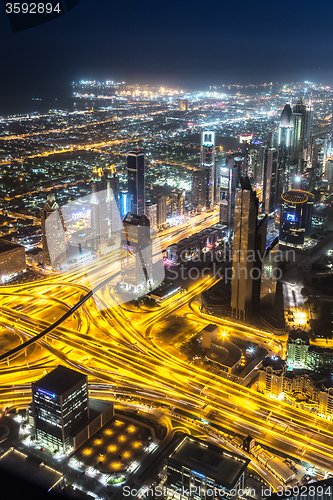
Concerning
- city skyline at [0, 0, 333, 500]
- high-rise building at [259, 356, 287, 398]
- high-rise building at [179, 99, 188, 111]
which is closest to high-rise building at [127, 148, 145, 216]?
city skyline at [0, 0, 333, 500]

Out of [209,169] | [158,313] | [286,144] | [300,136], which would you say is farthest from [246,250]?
[300,136]

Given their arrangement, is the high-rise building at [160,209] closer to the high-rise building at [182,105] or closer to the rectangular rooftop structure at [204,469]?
the rectangular rooftop structure at [204,469]

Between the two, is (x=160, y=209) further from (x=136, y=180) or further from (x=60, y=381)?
(x=60, y=381)

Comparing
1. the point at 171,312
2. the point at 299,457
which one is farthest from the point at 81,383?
the point at 171,312

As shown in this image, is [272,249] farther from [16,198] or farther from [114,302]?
[16,198]

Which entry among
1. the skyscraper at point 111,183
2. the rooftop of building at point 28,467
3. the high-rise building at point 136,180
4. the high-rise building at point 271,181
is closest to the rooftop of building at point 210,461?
the rooftop of building at point 28,467
